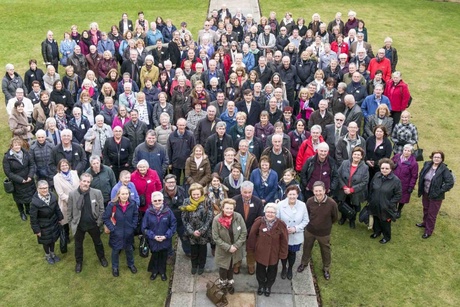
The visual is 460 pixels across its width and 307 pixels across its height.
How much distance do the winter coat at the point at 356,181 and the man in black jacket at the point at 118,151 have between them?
4.48 metres

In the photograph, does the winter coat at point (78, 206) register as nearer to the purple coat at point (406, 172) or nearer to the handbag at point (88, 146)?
the handbag at point (88, 146)

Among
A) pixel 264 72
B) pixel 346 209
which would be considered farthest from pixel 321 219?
pixel 264 72

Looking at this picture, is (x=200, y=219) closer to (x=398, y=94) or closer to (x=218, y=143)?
(x=218, y=143)

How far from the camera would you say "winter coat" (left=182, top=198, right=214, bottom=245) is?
8.30m

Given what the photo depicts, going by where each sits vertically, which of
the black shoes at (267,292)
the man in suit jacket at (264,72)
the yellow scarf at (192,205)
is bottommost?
the black shoes at (267,292)

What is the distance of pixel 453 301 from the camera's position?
852 centimetres

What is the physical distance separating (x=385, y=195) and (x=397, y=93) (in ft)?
A: 14.1

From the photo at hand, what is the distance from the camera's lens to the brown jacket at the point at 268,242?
7879mm

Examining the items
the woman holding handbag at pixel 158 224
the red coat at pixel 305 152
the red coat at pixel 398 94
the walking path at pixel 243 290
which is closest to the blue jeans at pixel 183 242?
the walking path at pixel 243 290

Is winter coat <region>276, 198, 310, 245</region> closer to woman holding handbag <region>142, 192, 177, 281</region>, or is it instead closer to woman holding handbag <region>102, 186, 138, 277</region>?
woman holding handbag <region>142, 192, 177, 281</region>

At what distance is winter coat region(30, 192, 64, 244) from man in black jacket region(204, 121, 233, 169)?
326cm

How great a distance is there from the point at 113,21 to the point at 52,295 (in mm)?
18372

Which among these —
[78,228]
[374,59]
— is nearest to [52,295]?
[78,228]

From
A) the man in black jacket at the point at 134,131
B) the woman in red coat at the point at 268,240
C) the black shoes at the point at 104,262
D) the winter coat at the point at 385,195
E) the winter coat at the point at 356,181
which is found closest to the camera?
the woman in red coat at the point at 268,240
